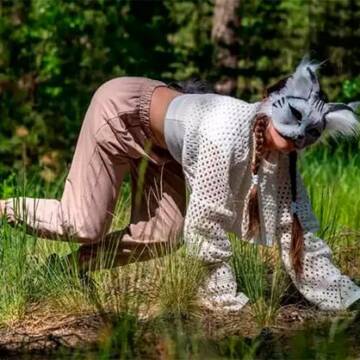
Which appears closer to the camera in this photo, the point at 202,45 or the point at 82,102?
the point at 82,102

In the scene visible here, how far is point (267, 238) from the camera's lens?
5109 mm

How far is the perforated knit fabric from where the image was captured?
16.1 feet

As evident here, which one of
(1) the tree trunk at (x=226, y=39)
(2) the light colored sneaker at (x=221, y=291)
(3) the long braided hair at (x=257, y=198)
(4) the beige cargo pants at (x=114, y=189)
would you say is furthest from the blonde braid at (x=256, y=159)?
(1) the tree trunk at (x=226, y=39)

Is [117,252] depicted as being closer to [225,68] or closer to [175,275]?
[175,275]

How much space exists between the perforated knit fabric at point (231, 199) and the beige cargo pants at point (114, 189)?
0.25m

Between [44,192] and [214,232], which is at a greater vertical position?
[214,232]

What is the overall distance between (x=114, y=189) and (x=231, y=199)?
2.00 feet

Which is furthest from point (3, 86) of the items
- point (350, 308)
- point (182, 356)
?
point (182, 356)

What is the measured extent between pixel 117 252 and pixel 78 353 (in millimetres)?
1201

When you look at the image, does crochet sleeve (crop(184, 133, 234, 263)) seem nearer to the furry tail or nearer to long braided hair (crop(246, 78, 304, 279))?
long braided hair (crop(246, 78, 304, 279))

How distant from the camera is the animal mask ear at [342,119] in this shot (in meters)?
4.91

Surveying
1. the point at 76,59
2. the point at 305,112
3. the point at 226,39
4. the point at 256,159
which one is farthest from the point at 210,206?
the point at 226,39

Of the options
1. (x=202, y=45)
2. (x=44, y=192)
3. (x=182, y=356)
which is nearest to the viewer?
(x=182, y=356)

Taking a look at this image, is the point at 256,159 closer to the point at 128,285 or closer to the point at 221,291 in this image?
the point at 221,291
